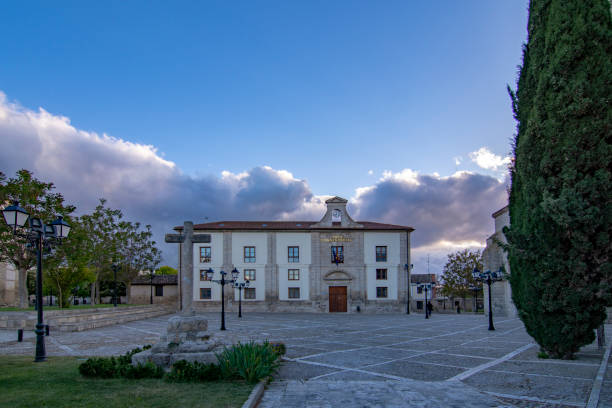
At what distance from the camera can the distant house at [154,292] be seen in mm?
44438

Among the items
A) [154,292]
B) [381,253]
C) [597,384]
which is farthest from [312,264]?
[597,384]

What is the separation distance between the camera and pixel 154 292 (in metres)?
44.6

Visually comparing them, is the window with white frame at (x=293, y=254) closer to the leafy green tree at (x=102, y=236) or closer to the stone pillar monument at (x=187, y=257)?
the leafy green tree at (x=102, y=236)

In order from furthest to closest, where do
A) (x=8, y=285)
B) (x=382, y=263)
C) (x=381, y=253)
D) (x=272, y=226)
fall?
(x=272, y=226) < (x=381, y=253) < (x=382, y=263) < (x=8, y=285)

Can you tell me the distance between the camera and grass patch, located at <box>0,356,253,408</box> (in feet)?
19.7

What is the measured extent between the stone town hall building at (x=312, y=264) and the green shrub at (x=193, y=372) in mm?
33183

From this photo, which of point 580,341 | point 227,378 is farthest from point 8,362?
point 580,341

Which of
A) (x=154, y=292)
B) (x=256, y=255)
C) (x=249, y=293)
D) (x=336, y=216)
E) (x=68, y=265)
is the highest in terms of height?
(x=336, y=216)

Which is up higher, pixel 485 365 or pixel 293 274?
pixel 293 274

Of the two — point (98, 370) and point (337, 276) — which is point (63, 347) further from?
point (337, 276)

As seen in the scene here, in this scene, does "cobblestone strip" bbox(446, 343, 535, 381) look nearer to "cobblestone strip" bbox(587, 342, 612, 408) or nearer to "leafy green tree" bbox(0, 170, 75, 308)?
"cobblestone strip" bbox(587, 342, 612, 408)

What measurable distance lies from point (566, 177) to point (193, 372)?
368 inches

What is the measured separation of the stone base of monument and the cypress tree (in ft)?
26.8

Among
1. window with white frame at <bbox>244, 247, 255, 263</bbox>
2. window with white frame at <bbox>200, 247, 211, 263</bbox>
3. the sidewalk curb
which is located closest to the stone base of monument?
the sidewalk curb
